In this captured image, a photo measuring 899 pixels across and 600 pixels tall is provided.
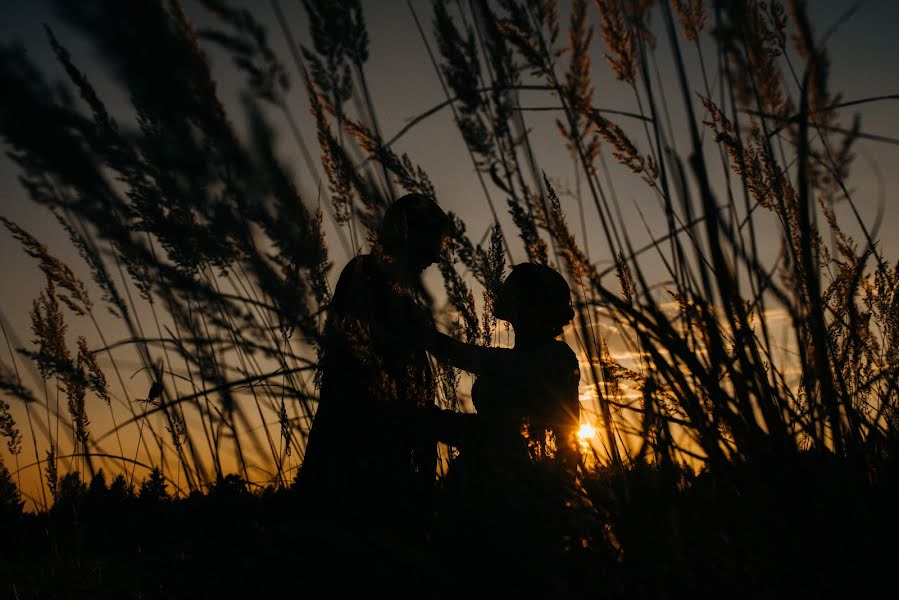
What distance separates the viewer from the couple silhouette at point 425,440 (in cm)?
110

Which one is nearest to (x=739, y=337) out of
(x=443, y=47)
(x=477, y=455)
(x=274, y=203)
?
(x=477, y=455)

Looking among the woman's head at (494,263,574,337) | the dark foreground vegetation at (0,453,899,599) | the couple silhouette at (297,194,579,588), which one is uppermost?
the woman's head at (494,263,574,337)

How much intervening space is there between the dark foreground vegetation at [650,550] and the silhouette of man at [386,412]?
0.11m

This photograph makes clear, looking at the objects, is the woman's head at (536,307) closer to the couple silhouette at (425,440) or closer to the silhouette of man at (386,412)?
the couple silhouette at (425,440)

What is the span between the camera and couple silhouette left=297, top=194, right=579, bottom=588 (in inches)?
43.3

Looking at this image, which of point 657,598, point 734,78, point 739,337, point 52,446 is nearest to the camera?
point 657,598

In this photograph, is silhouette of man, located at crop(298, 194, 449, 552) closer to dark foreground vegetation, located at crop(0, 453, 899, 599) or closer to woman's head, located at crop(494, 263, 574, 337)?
dark foreground vegetation, located at crop(0, 453, 899, 599)

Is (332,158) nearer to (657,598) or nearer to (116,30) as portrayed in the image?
(116,30)

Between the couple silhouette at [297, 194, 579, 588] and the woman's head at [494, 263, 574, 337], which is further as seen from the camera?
the woman's head at [494, 263, 574, 337]

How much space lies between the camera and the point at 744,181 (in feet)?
4.17

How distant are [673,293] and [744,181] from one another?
0.31m

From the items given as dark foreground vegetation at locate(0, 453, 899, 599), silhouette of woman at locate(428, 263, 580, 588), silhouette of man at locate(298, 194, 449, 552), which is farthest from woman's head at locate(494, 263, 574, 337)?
dark foreground vegetation at locate(0, 453, 899, 599)

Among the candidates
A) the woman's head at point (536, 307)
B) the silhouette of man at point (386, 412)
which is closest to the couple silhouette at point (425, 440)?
the silhouette of man at point (386, 412)

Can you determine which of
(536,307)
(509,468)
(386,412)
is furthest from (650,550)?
(536,307)
